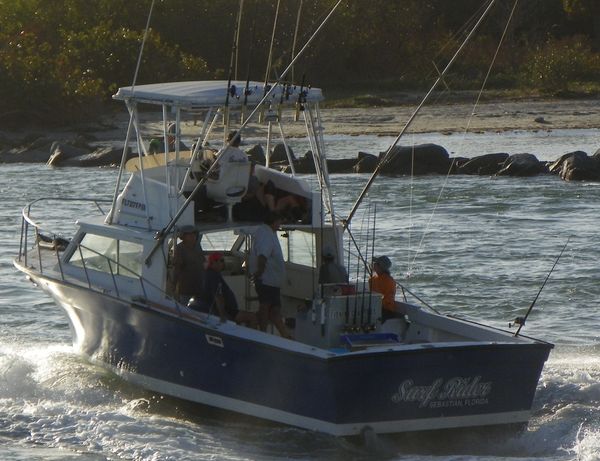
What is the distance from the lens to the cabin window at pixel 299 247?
13359 millimetres

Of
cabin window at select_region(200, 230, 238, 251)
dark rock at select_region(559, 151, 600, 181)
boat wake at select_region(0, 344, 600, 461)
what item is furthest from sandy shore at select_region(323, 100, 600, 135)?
boat wake at select_region(0, 344, 600, 461)

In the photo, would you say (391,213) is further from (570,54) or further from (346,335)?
(570,54)

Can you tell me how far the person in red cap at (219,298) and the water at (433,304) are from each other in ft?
2.81

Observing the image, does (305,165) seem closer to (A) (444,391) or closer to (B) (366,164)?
(B) (366,164)

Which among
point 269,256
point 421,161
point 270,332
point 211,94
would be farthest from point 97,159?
point 269,256

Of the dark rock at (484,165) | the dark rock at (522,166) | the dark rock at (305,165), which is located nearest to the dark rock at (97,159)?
the dark rock at (305,165)

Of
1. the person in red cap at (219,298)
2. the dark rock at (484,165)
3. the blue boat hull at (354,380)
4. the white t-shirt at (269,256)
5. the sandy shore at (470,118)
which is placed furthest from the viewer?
the sandy shore at (470,118)

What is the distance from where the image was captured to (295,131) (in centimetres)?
4069

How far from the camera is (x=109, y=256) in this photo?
13.1 metres

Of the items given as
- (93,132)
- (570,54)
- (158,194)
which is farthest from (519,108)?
(158,194)

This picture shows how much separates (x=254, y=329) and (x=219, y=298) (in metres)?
0.44

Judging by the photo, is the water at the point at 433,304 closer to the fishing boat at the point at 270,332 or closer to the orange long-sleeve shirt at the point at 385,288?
the fishing boat at the point at 270,332

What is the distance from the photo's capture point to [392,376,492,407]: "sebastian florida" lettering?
11125mm

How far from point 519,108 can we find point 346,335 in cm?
3361
